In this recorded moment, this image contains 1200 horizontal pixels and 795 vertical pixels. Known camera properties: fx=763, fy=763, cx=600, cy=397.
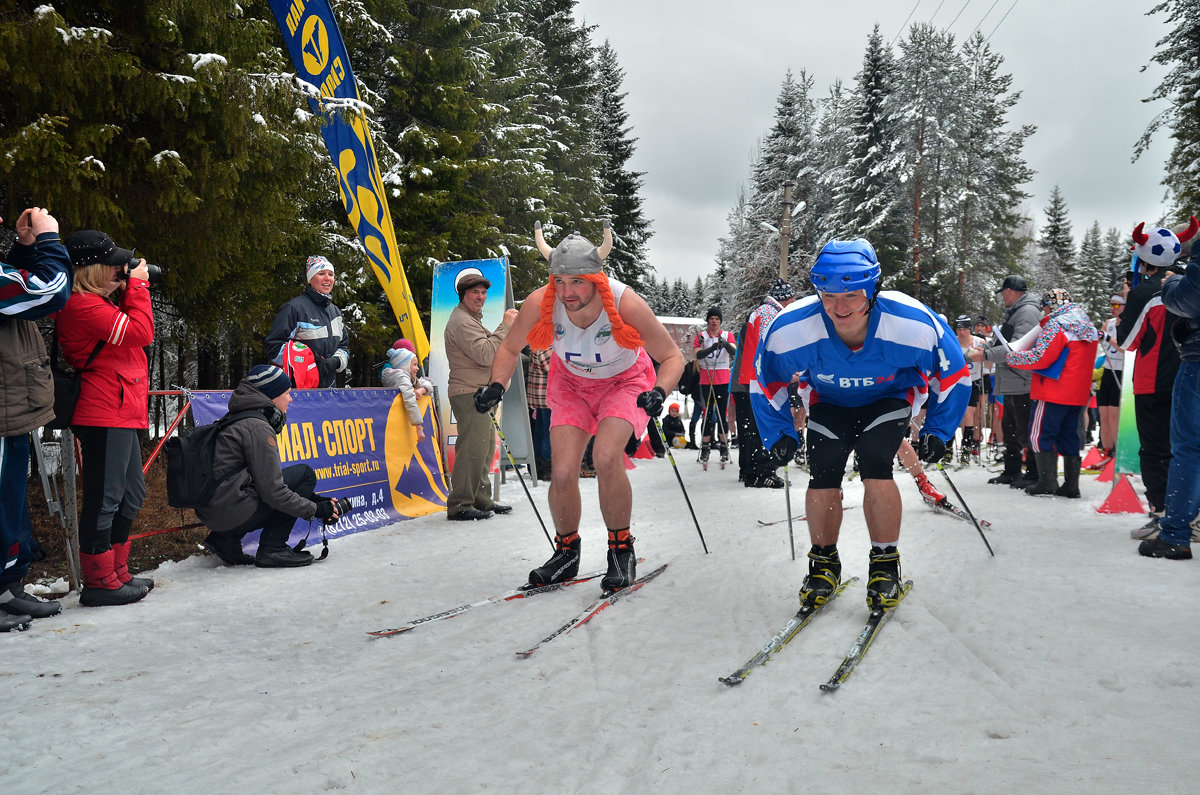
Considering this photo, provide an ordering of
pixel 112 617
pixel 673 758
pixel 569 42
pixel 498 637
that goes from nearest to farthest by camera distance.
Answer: pixel 673 758
pixel 498 637
pixel 112 617
pixel 569 42

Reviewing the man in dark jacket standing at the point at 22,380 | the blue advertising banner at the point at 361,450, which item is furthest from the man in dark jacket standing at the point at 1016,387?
the man in dark jacket standing at the point at 22,380

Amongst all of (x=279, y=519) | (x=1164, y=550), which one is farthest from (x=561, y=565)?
(x=1164, y=550)

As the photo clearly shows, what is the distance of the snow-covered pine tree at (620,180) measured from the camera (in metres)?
36.4

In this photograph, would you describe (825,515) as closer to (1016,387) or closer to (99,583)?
(99,583)

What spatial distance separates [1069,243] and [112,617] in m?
68.4

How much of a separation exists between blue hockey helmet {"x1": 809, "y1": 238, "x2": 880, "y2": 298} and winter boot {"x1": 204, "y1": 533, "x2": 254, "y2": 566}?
4.22 metres

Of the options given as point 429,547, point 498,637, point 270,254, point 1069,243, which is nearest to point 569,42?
point 270,254

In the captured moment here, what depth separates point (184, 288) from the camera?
785 cm

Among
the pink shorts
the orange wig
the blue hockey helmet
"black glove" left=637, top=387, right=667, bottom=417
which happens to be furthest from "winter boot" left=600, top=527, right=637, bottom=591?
the blue hockey helmet

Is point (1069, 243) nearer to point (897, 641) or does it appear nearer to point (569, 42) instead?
point (569, 42)

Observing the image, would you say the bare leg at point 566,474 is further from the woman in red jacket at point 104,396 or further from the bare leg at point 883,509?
the woman in red jacket at point 104,396

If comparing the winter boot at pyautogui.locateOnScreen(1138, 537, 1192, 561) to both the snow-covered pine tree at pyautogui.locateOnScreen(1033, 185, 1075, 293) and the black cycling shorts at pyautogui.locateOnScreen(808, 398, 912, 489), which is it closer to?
the black cycling shorts at pyautogui.locateOnScreen(808, 398, 912, 489)

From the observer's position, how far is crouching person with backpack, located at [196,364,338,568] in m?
5.00

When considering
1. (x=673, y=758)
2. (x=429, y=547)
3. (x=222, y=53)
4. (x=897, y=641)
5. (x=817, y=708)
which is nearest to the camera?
(x=673, y=758)
